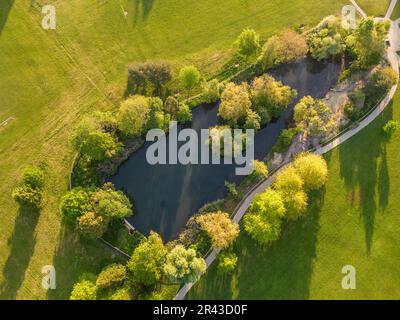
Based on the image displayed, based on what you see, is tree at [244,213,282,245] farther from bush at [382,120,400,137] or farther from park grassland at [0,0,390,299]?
bush at [382,120,400,137]

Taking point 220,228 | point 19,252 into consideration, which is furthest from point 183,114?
point 19,252

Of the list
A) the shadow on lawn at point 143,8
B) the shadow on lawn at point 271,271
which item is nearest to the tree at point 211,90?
the shadow on lawn at point 143,8

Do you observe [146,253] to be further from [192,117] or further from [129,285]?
[192,117]

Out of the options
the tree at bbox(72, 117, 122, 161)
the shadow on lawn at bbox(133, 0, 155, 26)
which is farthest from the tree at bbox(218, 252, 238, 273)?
the shadow on lawn at bbox(133, 0, 155, 26)

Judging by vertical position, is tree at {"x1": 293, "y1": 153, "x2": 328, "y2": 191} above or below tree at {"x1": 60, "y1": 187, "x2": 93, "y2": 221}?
above

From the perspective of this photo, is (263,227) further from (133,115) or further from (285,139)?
(133,115)
